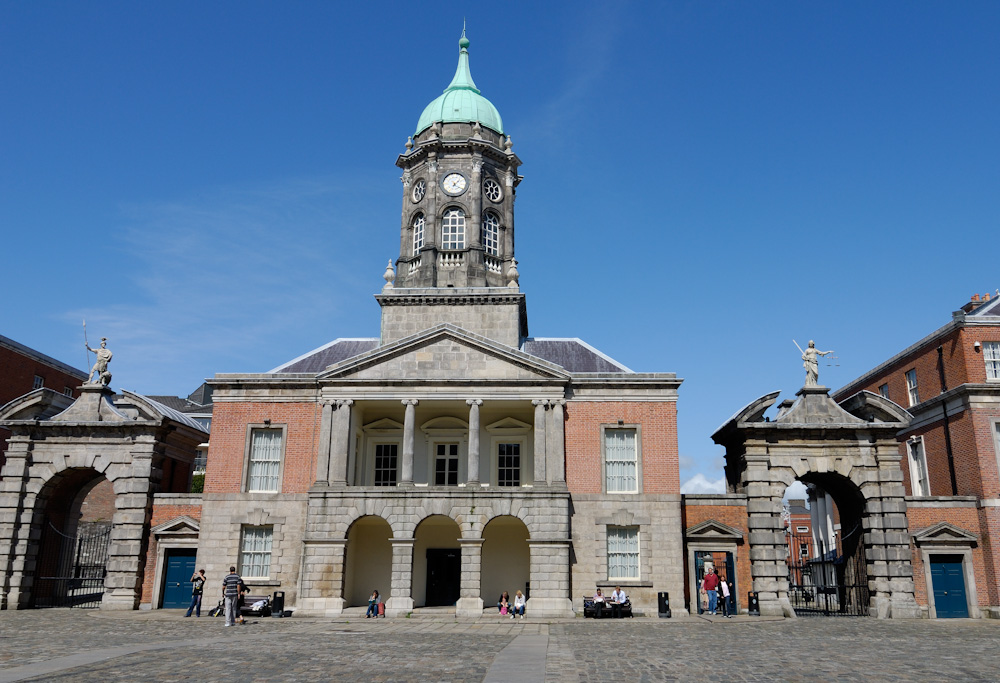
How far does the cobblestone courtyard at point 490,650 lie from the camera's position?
14.5 metres

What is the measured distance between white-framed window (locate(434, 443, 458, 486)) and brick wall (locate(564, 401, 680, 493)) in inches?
221

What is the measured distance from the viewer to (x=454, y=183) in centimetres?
4025

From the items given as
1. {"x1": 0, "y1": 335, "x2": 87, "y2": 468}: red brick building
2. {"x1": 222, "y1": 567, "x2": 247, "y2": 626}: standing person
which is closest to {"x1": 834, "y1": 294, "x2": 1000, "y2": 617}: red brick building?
{"x1": 222, "y1": 567, "x2": 247, "y2": 626}: standing person

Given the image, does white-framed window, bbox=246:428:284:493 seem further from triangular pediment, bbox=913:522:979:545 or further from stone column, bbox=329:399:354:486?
triangular pediment, bbox=913:522:979:545

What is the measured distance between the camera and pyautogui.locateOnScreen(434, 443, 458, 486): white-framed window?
34281mm

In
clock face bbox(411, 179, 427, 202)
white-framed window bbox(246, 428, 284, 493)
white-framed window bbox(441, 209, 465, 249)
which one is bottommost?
white-framed window bbox(246, 428, 284, 493)

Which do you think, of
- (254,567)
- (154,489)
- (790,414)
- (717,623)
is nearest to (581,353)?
(790,414)

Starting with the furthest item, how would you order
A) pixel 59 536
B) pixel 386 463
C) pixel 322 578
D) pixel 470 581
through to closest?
pixel 386 463 → pixel 59 536 → pixel 322 578 → pixel 470 581

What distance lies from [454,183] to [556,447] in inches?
630

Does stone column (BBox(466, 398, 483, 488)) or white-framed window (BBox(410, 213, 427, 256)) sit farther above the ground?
white-framed window (BBox(410, 213, 427, 256))

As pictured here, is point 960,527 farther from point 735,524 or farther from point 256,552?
point 256,552

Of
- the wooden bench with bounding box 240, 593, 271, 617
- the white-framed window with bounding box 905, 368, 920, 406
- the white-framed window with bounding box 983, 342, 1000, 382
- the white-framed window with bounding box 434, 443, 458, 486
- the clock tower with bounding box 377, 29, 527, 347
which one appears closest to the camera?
the wooden bench with bounding box 240, 593, 271, 617

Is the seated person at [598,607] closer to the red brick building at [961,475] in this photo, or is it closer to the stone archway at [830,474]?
the stone archway at [830,474]

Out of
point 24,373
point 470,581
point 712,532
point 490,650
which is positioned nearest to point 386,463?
point 470,581
